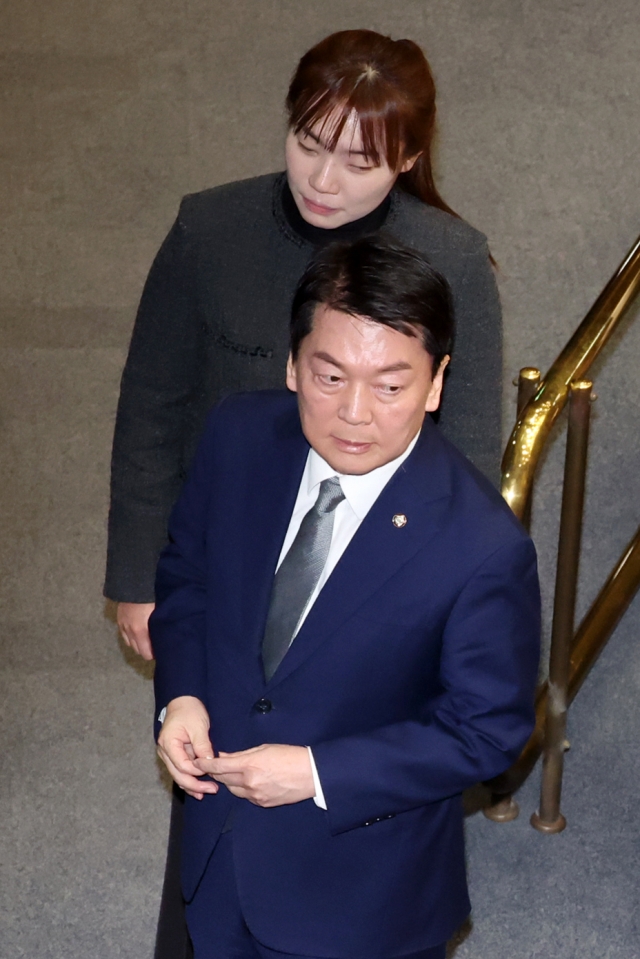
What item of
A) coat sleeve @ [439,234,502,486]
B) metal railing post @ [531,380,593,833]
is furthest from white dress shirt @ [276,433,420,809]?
metal railing post @ [531,380,593,833]

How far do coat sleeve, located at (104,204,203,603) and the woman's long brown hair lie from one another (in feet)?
1.17

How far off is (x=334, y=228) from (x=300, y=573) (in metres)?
0.60

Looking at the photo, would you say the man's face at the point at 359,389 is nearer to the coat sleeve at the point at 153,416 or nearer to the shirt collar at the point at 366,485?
the shirt collar at the point at 366,485

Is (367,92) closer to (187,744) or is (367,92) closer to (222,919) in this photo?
(187,744)

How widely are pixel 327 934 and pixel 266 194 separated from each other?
3.84 feet

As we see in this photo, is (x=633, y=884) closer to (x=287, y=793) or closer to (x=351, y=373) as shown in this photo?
(x=287, y=793)

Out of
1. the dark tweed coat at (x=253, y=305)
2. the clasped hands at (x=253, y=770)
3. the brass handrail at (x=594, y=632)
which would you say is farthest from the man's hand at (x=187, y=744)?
the brass handrail at (x=594, y=632)

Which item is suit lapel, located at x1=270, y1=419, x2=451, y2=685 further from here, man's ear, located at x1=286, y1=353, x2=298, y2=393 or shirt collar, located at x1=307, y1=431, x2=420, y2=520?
man's ear, located at x1=286, y1=353, x2=298, y2=393

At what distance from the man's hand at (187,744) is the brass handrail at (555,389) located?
1112 millimetres

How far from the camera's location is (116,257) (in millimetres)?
5207

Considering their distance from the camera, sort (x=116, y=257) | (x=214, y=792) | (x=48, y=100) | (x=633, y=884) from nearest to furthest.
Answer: (x=214, y=792)
(x=633, y=884)
(x=116, y=257)
(x=48, y=100)

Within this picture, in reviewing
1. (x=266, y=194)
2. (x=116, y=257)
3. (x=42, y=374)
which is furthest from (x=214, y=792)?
(x=116, y=257)

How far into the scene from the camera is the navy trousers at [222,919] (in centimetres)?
211

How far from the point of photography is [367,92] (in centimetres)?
217
